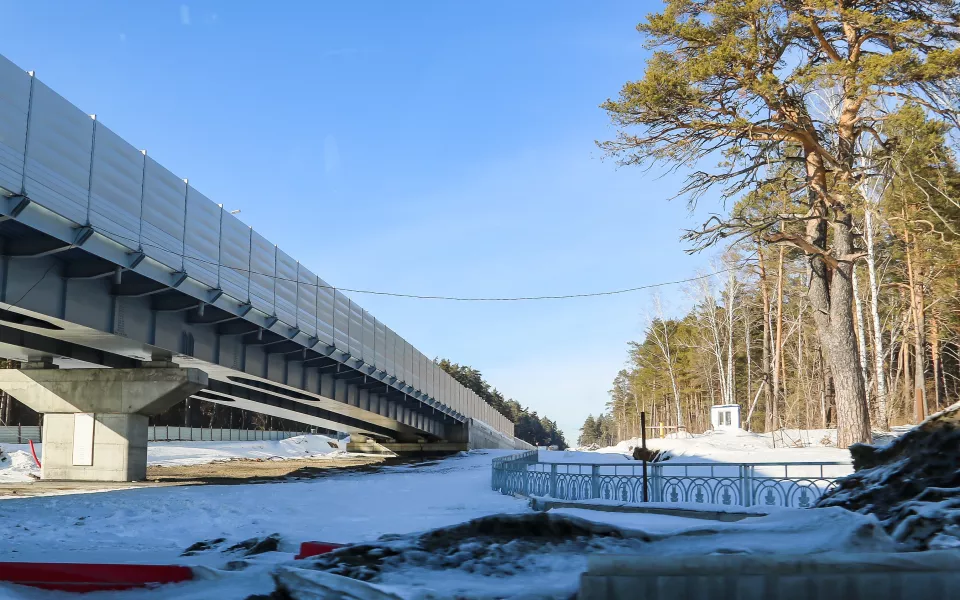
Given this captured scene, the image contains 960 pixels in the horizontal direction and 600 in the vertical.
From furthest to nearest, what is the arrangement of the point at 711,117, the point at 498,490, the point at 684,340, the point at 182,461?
1. the point at 684,340
2. the point at 182,461
3. the point at 711,117
4. the point at 498,490

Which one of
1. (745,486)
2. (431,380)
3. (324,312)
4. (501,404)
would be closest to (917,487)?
(745,486)

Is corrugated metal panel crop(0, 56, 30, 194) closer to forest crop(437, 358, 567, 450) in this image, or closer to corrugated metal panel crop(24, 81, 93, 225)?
corrugated metal panel crop(24, 81, 93, 225)

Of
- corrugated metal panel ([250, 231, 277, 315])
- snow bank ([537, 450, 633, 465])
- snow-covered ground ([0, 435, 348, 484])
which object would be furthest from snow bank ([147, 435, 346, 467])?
snow bank ([537, 450, 633, 465])

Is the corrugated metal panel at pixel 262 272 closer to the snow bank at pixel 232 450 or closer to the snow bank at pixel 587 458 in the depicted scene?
the snow bank at pixel 587 458

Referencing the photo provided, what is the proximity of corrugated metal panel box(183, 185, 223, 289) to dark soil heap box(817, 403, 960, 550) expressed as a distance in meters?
21.0

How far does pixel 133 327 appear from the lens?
23.2 metres

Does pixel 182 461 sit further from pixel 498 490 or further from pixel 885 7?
pixel 885 7

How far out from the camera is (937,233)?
3322 centimetres

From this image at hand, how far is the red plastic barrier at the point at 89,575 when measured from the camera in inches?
201

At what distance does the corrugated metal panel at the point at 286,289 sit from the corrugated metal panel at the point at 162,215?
6537 millimetres

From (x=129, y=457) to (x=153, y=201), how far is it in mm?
9975

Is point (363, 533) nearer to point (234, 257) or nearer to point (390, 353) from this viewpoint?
point (234, 257)

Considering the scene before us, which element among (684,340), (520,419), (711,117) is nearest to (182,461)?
(711,117)

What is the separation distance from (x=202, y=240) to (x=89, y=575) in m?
20.8
